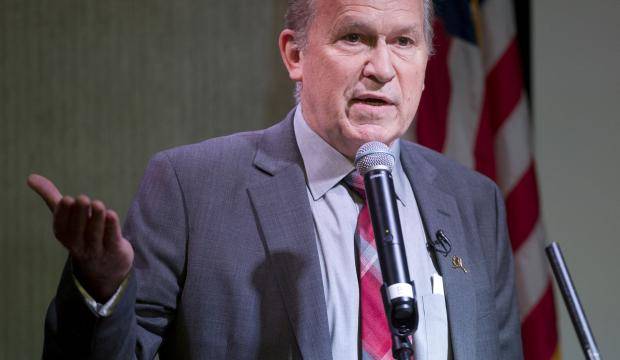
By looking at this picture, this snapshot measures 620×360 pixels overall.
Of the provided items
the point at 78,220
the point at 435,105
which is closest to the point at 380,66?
the point at 78,220

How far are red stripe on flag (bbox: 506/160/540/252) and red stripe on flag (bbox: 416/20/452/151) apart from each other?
1.16 ft

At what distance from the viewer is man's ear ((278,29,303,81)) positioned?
201 centimetres

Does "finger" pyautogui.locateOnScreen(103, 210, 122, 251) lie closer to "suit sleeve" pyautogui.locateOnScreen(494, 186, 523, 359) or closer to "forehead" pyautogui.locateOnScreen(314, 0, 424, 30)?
"forehead" pyautogui.locateOnScreen(314, 0, 424, 30)

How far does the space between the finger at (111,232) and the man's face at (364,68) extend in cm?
63

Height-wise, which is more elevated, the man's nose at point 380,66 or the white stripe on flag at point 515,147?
the man's nose at point 380,66

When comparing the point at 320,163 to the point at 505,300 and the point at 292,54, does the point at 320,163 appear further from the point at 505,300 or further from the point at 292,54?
the point at 505,300

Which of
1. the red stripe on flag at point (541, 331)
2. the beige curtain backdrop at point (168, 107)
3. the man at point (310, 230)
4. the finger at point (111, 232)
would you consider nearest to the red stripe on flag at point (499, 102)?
the beige curtain backdrop at point (168, 107)

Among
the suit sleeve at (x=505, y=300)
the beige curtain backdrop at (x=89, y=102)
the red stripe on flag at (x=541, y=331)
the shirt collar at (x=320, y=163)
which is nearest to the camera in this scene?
the shirt collar at (x=320, y=163)

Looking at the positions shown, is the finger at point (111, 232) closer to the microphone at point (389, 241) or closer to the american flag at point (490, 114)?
the microphone at point (389, 241)

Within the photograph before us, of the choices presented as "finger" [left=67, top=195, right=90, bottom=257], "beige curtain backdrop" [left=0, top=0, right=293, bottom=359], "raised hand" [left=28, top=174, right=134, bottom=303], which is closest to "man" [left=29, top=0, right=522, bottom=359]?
"raised hand" [left=28, top=174, right=134, bottom=303]

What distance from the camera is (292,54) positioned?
2.03m

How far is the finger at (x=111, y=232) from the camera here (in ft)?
4.43

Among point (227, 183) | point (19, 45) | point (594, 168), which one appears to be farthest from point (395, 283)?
point (594, 168)

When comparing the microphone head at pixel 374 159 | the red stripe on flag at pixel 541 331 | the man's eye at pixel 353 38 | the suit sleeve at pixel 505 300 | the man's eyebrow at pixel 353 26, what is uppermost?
the man's eyebrow at pixel 353 26
